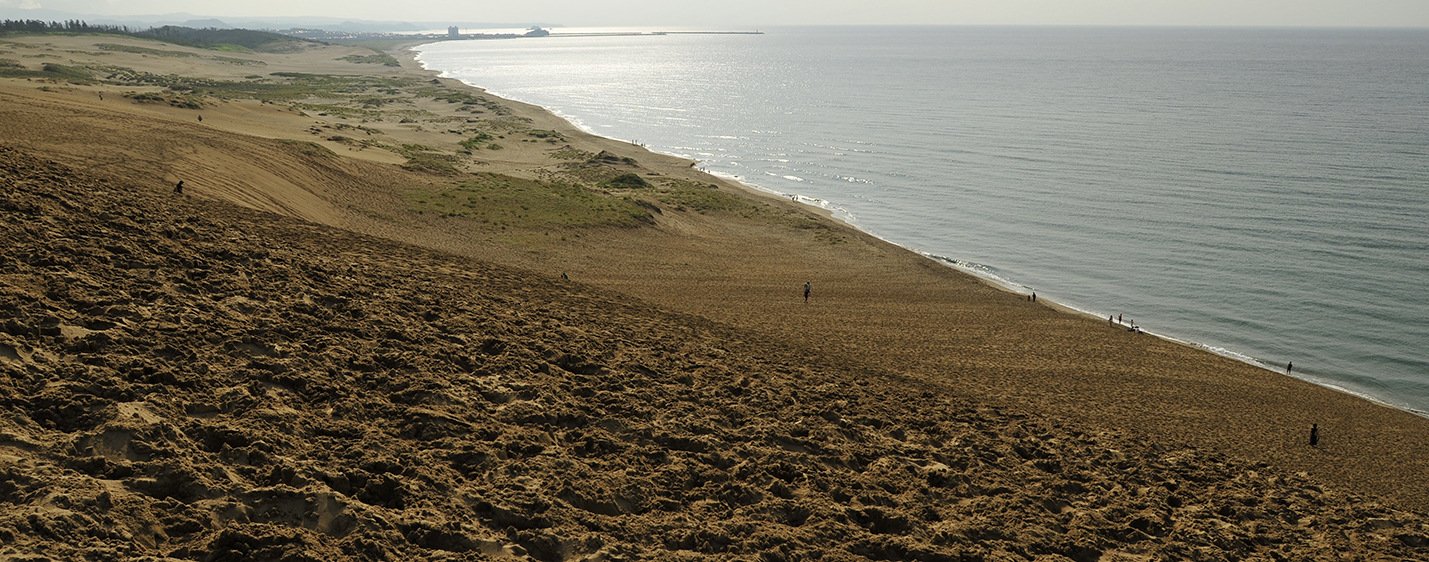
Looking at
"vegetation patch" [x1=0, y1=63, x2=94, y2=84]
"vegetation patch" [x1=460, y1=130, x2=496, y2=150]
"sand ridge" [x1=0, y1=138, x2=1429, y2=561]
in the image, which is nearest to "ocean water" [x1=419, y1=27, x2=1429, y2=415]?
"vegetation patch" [x1=460, y1=130, x2=496, y2=150]

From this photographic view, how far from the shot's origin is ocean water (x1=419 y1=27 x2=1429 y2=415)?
37312mm

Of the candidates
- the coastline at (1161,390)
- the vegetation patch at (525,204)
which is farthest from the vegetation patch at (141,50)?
the coastline at (1161,390)

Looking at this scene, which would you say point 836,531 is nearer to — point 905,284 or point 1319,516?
point 1319,516

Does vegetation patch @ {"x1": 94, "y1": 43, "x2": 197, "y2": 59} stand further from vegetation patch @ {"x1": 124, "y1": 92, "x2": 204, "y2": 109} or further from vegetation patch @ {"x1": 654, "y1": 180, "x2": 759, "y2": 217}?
vegetation patch @ {"x1": 654, "y1": 180, "x2": 759, "y2": 217}

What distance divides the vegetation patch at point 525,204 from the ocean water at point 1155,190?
59.7ft

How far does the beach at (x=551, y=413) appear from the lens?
10227 mm

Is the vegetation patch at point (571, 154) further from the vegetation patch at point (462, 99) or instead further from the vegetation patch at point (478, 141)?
the vegetation patch at point (462, 99)

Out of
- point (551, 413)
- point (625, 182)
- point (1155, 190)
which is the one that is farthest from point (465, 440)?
point (1155, 190)

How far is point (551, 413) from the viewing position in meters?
14.5

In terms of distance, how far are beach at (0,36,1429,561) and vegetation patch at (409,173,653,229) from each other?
4.98 metres

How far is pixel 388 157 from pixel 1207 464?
42982 mm

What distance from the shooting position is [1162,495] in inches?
634

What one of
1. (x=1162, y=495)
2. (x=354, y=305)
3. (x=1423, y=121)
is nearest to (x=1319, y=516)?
(x=1162, y=495)

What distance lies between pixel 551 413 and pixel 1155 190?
60124mm
